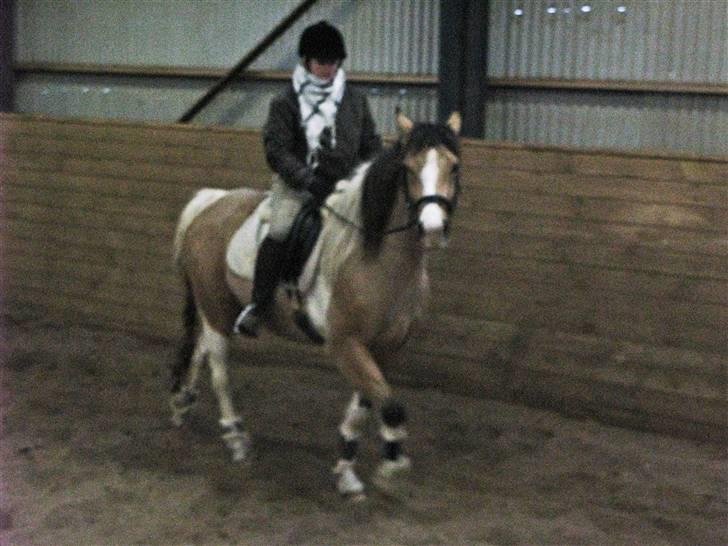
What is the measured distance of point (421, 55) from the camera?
7.27m

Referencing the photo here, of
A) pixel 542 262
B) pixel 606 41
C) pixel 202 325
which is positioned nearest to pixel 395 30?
pixel 606 41

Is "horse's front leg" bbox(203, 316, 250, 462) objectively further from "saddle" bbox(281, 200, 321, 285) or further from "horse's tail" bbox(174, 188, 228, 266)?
"saddle" bbox(281, 200, 321, 285)

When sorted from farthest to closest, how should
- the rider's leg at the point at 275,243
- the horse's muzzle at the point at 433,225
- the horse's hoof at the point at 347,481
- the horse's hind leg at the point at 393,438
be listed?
1. the rider's leg at the point at 275,243
2. the horse's hoof at the point at 347,481
3. the horse's hind leg at the point at 393,438
4. the horse's muzzle at the point at 433,225

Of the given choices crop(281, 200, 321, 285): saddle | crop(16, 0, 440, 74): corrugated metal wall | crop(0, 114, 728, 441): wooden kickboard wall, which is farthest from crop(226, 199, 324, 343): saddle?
crop(16, 0, 440, 74): corrugated metal wall

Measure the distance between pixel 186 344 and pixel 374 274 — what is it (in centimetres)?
184

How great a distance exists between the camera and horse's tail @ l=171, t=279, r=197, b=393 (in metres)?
6.20

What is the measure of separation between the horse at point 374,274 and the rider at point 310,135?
0.44 ft

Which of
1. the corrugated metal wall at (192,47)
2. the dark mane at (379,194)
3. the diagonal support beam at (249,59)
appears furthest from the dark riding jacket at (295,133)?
the diagonal support beam at (249,59)

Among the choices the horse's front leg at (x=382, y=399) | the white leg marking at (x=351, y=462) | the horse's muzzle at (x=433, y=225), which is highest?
the horse's muzzle at (x=433, y=225)

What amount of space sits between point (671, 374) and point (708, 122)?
4.80 ft

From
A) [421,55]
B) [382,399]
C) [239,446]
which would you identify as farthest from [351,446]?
[421,55]

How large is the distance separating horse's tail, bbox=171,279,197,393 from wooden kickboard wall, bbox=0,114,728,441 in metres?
1.26

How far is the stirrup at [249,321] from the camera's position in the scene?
5383 mm

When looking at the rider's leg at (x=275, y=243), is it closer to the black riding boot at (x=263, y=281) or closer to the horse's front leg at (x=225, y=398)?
the black riding boot at (x=263, y=281)
